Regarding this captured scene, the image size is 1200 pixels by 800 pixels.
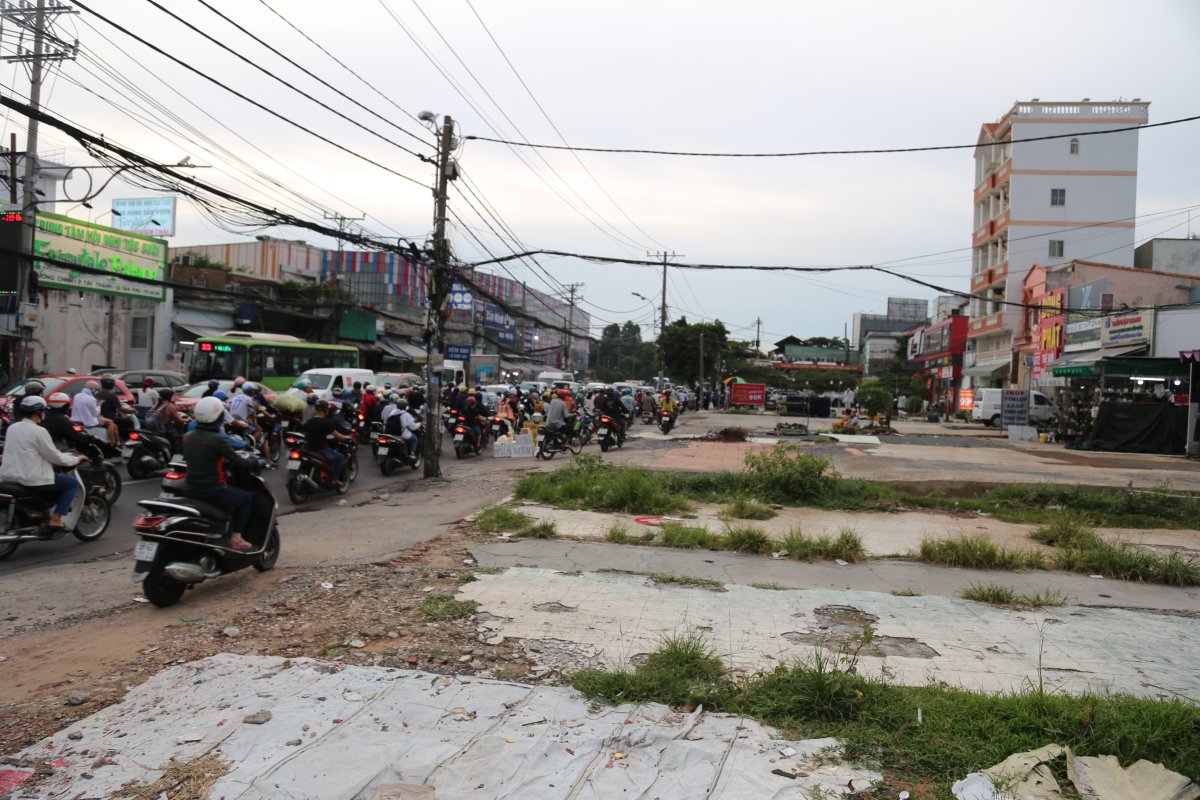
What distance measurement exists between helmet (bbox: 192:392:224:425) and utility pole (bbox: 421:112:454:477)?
8769mm

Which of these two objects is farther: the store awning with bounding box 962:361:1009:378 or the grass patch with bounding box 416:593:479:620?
the store awning with bounding box 962:361:1009:378

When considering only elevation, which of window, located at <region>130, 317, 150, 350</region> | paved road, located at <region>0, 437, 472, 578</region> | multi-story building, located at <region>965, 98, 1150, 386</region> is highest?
multi-story building, located at <region>965, 98, 1150, 386</region>

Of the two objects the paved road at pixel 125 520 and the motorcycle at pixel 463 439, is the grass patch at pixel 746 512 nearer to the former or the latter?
the paved road at pixel 125 520

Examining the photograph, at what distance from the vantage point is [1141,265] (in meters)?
45.6

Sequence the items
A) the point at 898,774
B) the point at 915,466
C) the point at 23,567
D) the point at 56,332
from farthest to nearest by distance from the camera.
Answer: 1. the point at 56,332
2. the point at 915,466
3. the point at 23,567
4. the point at 898,774

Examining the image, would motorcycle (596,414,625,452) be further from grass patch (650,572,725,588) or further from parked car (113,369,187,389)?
grass patch (650,572,725,588)

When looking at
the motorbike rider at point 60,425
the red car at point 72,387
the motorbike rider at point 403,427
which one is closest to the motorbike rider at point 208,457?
the motorbike rider at point 60,425

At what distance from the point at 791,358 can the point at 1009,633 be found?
316 ft

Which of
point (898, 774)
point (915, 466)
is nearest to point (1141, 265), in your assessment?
point (915, 466)

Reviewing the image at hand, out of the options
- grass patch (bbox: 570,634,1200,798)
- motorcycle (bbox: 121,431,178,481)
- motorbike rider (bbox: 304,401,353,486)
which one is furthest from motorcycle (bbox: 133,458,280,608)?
motorcycle (bbox: 121,431,178,481)

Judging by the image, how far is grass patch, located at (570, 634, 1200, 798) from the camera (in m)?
4.00

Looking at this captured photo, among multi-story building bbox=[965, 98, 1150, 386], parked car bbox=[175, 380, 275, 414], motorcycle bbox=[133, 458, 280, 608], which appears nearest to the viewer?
motorcycle bbox=[133, 458, 280, 608]

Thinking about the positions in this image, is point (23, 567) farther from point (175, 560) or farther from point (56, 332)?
point (56, 332)

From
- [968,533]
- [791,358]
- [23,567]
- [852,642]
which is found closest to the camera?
[852,642]
